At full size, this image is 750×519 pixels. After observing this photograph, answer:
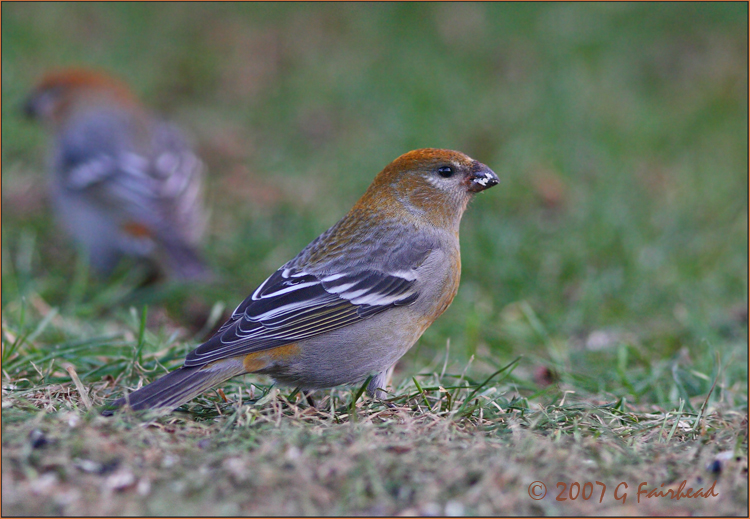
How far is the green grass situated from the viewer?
9.41 ft

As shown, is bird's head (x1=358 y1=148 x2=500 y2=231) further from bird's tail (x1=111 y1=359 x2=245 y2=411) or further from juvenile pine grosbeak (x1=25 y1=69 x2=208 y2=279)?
juvenile pine grosbeak (x1=25 y1=69 x2=208 y2=279)

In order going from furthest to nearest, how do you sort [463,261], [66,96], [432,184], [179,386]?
[66,96]
[463,261]
[432,184]
[179,386]

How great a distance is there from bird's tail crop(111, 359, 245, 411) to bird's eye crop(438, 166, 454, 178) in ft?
5.09

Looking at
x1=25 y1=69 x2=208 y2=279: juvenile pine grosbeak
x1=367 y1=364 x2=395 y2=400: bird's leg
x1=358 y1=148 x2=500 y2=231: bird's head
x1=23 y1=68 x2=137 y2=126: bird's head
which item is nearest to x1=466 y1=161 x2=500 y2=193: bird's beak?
x1=358 y1=148 x2=500 y2=231: bird's head

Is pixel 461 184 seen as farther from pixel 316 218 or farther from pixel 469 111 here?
pixel 469 111

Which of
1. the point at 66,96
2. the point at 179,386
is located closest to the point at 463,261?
→ the point at 179,386

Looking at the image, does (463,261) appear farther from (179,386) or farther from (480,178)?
(179,386)

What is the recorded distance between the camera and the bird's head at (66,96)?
25.0 feet

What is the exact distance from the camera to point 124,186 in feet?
22.2

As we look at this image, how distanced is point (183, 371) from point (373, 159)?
16.6ft

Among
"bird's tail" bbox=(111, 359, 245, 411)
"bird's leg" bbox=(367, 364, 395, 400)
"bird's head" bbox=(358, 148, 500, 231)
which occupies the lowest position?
"bird's leg" bbox=(367, 364, 395, 400)

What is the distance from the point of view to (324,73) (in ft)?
33.0

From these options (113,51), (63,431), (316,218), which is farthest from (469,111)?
(63,431)

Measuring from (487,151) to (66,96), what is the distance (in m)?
4.33
